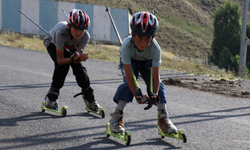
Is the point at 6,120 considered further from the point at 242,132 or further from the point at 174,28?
the point at 174,28

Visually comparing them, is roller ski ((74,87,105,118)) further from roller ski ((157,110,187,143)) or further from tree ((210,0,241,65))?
tree ((210,0,241,65))

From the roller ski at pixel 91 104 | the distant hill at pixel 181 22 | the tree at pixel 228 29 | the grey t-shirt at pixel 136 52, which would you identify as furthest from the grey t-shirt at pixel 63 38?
the distant hill at pixel 181 22

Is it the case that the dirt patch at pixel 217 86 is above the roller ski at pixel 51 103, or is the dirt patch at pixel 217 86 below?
below

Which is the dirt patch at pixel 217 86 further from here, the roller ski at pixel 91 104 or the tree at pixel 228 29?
the tree at pixel 228 29

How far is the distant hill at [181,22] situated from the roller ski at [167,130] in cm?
3786

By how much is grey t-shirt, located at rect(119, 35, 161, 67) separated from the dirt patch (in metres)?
4.70

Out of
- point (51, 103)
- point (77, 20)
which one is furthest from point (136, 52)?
point (51, 103)

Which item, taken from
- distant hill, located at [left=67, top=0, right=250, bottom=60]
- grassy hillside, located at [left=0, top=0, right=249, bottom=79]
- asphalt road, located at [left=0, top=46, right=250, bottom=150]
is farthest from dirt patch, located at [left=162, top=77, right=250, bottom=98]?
distant hill, located at [left=67, top=0, right=250, bottom=60]

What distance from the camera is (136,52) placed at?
3.72 metres

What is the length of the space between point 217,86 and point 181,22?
53.5m

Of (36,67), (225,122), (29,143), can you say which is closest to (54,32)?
(29,143)

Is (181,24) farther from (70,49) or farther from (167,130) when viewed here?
(167,130)

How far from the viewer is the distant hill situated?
47.1 metres

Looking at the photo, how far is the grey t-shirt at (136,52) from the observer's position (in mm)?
3625
